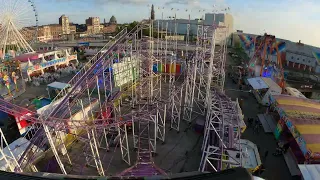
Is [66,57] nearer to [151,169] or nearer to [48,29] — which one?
[151,169]

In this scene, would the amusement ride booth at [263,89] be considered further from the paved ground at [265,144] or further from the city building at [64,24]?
the city building at [64,24]

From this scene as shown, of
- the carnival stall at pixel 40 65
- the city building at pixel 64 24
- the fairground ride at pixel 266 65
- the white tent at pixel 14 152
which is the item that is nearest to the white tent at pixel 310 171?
the white tent at pixel 14 152

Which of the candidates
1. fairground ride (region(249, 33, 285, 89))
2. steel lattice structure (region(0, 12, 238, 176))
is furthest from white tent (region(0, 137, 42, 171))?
fairground ride (region(249, 33, 285, 89))

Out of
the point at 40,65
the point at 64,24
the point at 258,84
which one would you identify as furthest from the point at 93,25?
the point at 258,84

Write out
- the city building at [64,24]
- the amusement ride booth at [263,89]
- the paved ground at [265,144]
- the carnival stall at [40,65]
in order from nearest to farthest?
the paved ground at [265,144], the amusement ride booth at [263,89], the carnival stall at [40,65], the city building at [64,24]

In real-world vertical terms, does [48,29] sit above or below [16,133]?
above

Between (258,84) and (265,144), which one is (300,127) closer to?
(265,144)

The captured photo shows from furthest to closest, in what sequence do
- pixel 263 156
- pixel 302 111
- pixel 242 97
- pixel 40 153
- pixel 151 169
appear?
1. pixel 242 97
2. pixel 302 111
3. pixel 263 156
4. pixel 40 153
5. pixel 151 169

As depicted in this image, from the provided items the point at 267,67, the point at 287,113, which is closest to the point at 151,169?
the point at 287,113
